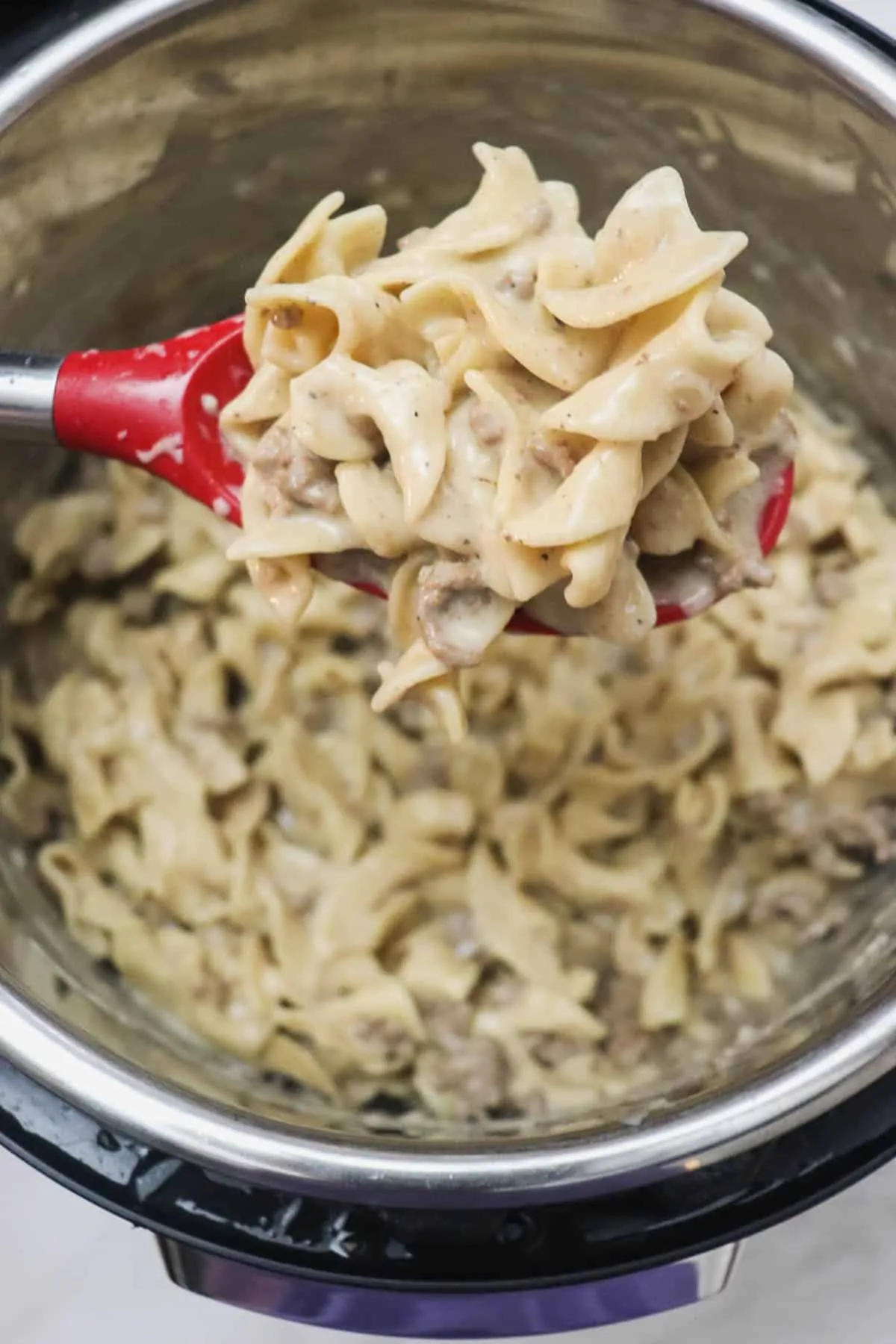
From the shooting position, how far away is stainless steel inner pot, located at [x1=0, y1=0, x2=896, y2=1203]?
998mm

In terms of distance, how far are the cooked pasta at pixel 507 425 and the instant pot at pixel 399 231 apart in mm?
305

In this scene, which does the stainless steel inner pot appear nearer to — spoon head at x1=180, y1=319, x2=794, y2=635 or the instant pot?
the instant pot

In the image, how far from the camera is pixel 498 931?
1.48 m

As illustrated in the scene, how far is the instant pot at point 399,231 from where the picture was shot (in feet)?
3.29

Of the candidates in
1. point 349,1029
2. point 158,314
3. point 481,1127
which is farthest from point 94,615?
point 481,1127

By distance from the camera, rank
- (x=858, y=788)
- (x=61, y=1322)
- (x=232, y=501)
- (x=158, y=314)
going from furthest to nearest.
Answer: (x=158, y=314), (x=858, y=788), (x=61, y=1322), (x=232, y=501)

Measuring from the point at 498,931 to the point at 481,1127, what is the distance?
248 mm

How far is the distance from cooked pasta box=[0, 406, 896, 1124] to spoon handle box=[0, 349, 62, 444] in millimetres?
369

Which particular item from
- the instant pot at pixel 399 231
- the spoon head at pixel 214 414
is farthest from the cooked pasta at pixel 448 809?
the spoon head at pixel 214 414

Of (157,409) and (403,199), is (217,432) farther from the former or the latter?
(403,199)

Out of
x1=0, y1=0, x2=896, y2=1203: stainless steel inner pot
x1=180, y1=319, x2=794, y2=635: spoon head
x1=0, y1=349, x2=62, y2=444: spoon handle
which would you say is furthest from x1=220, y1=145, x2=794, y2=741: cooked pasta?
x1=0, y1=0, x2=896, y2=1203: stainless steel inner pot

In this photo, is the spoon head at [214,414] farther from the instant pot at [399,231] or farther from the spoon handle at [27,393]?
the instant pot at [399,231]

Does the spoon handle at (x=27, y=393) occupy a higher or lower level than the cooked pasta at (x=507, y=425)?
lower

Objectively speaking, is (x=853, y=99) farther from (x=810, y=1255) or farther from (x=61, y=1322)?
(x=61, y=1322)
